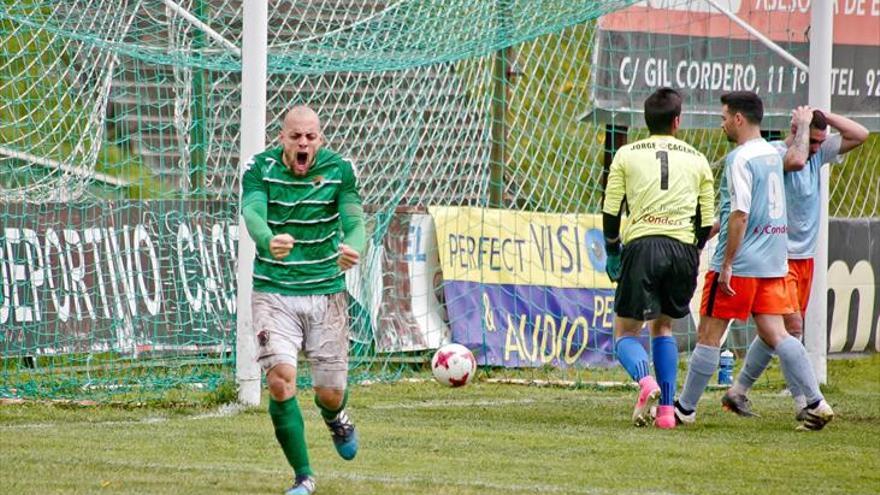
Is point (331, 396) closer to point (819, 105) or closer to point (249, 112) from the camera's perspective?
point (249, 112)

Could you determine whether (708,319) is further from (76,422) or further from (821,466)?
(76,422)

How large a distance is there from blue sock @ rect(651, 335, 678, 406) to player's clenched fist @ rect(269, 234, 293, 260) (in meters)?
3.47

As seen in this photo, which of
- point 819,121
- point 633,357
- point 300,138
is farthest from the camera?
point 819,121

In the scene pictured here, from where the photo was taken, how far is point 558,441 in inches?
355

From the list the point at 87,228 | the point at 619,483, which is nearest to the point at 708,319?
the point at 619,483

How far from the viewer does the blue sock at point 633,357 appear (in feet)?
32.1

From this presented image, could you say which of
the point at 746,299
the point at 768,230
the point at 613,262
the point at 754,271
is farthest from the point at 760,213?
the point at 613,262

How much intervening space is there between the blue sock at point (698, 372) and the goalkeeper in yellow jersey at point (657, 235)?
4.6 inches

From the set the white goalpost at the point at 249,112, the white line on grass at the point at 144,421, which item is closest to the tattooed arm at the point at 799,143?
the white goalpost at the point at 249,112

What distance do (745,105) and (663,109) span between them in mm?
470

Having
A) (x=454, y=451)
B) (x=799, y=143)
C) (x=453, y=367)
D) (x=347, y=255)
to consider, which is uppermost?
(x=799, y=143)

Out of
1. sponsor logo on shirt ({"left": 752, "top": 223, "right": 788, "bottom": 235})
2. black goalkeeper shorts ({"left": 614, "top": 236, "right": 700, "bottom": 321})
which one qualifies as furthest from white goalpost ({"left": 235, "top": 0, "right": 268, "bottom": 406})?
sponsor logo on shirt ({"left": 752, "top": 223, "right": 788, "bottom": 235})

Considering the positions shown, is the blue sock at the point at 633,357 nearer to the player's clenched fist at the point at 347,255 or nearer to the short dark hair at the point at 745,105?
the short dark hair at the point at 745,105

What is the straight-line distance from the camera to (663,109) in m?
9.89
